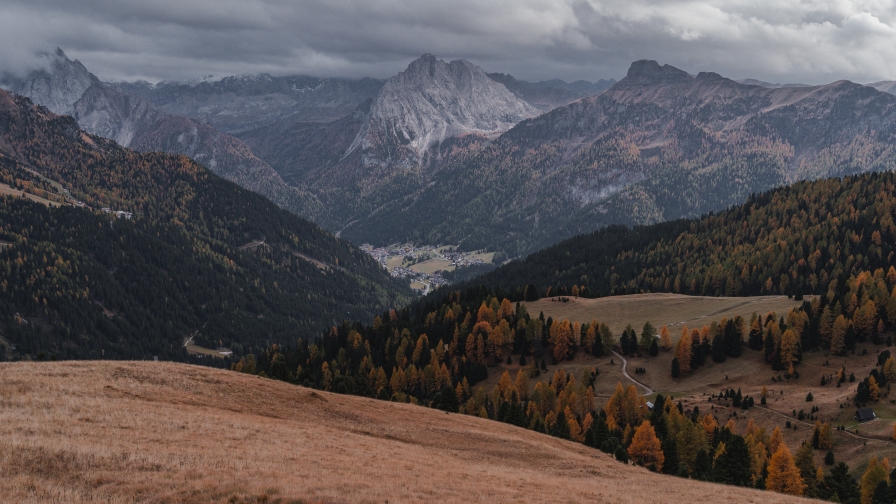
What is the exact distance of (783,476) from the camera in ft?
Result: 270

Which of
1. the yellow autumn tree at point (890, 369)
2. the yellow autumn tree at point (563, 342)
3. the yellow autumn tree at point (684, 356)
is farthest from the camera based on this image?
the yellow autumn tree at point (563, 342)

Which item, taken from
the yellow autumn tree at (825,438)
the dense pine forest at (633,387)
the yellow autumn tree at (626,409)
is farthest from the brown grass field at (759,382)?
the yellow autumn tree at (626,409)

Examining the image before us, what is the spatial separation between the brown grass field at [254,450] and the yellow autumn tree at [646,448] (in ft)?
52.0

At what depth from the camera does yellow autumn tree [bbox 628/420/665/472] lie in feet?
309

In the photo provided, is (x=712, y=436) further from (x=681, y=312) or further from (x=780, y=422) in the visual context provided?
(x=681, y=312)

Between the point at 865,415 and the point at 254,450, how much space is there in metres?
103

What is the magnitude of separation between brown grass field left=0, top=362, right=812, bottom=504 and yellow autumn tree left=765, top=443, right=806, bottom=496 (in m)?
22.9

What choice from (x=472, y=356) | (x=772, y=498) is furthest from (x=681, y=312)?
(x=772, y=498)

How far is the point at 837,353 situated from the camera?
14212cm

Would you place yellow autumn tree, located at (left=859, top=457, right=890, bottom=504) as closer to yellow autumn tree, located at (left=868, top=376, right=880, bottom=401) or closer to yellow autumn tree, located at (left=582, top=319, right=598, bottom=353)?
yellow autumn tree, located at (left=868, top=376, right=880, bottom=401)

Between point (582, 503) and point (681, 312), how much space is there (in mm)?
163747

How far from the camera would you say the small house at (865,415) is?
10412 cm

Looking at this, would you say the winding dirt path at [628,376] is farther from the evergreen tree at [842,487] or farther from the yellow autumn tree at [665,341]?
the evergreen tree at [842,487]

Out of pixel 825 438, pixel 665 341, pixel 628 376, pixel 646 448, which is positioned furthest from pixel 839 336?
pixel 646 448
